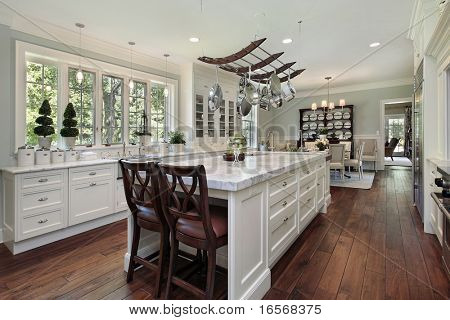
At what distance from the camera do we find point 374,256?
2264 mm

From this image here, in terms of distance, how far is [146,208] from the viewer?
1.87 m

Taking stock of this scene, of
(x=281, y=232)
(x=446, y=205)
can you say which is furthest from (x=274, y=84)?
(x=446, y=205)

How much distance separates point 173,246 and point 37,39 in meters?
3.17

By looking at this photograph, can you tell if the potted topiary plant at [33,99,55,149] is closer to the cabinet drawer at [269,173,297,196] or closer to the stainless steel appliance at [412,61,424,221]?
the cabinet drawer at [269,173,297,196]

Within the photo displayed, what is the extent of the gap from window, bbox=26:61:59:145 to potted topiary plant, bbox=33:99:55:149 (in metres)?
0.24

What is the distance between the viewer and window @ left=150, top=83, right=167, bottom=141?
4641mm

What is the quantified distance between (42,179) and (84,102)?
1472 mm

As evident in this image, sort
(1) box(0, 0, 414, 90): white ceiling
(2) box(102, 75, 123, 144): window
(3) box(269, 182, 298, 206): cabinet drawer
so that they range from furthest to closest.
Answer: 1. (2) box(102, 75, 123, 144): window
2. (1) box(0, 0, 414, 90): white ceiling
3. (3) box(269, 182, 298, 206): cabinet drawer

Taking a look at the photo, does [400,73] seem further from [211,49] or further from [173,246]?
[173,246]

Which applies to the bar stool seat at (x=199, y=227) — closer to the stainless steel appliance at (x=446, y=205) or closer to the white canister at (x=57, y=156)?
the stainless steel appliance at (x=446, y=205)

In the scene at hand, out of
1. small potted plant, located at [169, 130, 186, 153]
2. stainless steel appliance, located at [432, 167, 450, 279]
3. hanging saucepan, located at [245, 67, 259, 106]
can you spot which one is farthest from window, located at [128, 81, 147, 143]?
stainless steel appliance, located at [432, 167, 450, 279]

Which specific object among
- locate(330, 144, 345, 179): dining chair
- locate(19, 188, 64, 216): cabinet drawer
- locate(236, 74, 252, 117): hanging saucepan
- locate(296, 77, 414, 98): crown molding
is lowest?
locate(19, 188, 64, 216): cabinet drawer

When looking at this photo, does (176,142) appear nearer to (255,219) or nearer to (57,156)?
(57,156)

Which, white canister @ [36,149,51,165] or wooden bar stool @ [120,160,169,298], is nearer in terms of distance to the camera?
wooden bar stool @ [120,160,169,298]
